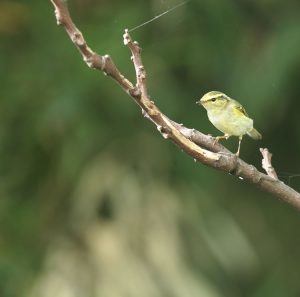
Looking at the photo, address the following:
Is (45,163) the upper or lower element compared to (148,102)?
upper

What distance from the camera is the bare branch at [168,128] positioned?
1181mm

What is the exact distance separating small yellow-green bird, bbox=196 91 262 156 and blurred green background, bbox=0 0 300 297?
97.7 inches

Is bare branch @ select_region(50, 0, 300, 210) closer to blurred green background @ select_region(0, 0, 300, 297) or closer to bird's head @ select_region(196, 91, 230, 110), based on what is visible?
bird's head @ select_region(196, 91, 230, 110)

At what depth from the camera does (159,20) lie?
433 centimetres

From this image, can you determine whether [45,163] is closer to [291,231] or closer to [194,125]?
[194,125]

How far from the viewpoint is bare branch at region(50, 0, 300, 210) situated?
3.87 feet

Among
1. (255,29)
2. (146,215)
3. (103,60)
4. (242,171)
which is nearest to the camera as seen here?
(103,60)

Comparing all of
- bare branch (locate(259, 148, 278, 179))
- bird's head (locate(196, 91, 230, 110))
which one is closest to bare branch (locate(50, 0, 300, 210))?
bare branch (locate(259, 148, 278, 179))

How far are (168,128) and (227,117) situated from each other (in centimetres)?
25

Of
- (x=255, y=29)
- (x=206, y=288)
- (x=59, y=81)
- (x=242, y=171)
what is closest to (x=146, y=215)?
(x=206, y=288)

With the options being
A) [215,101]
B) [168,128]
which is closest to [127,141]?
[215,101]

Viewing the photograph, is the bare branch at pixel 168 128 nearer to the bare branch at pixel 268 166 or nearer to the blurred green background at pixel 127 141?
the bare branch at pixel 268 166

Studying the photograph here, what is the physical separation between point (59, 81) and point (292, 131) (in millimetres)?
1312

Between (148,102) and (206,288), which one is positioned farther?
(206,288)
